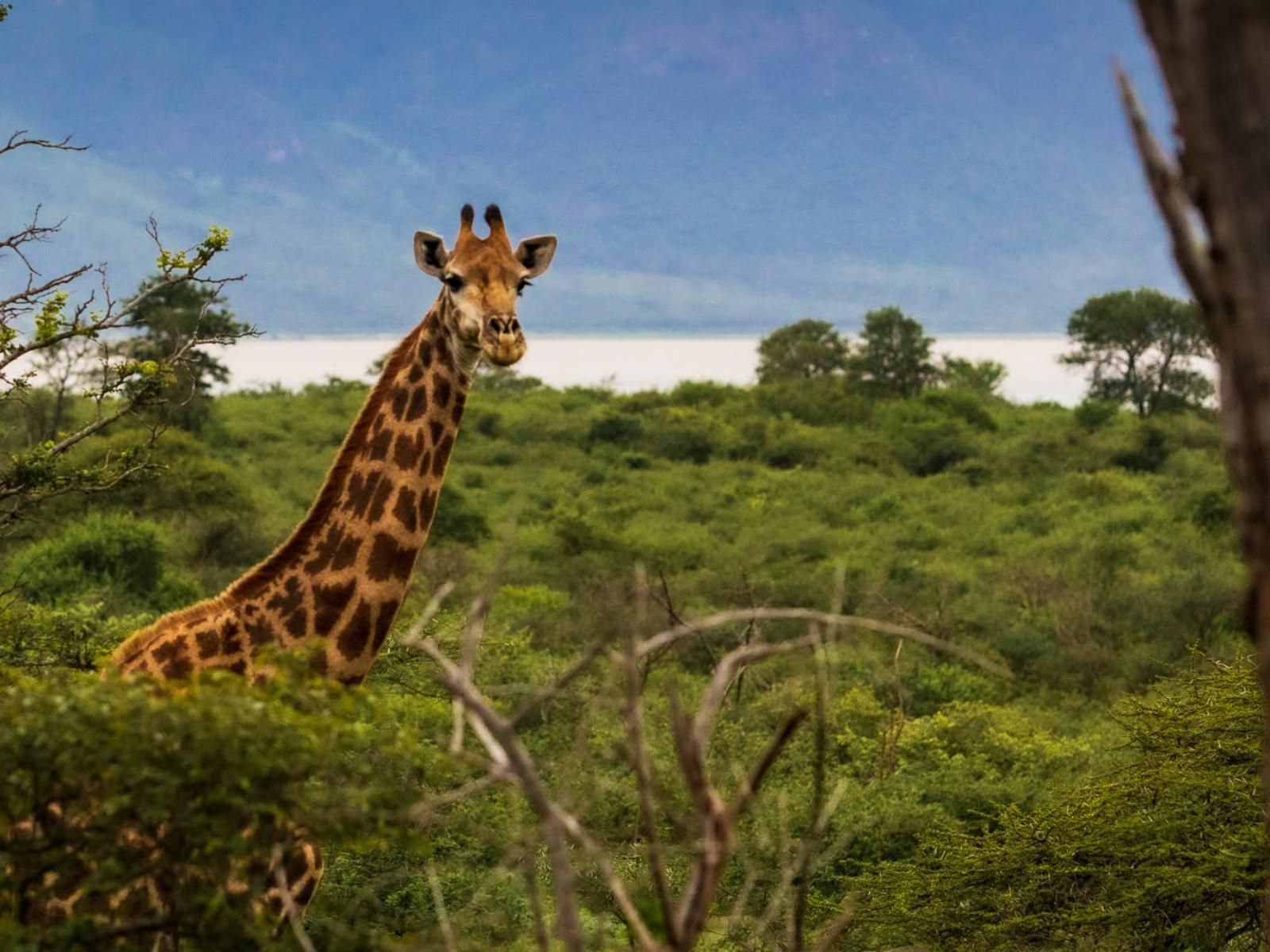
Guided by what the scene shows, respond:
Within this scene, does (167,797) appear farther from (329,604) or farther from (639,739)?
(329,604)

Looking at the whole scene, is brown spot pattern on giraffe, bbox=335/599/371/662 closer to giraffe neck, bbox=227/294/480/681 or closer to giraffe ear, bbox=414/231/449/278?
giraffe neck, bbox=227/294/480/681

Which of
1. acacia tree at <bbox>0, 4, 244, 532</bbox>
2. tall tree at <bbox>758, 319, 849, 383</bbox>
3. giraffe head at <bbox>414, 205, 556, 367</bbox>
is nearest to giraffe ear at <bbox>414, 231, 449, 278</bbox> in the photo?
giraffe head at <bbox>414, 205, 556, 367</bbox>

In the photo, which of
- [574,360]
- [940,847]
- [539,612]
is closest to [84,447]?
[539,612]

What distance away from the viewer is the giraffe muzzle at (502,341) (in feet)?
20.4

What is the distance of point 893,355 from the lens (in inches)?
2165

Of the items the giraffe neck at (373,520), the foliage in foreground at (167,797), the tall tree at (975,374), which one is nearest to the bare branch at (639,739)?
the foliage in foreground at (167,797)

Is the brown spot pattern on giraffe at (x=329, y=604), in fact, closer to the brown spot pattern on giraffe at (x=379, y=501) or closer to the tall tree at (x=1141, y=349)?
the brown spot pattern on giraffe at (x=379, y=501)

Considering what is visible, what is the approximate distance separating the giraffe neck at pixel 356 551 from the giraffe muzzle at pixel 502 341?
0.86 ft

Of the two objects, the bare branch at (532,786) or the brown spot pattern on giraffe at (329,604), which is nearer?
the bare branch at (532,786)

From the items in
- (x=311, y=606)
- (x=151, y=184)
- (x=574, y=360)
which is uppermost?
(x=151, y=184)

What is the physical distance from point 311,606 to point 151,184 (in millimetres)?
154113

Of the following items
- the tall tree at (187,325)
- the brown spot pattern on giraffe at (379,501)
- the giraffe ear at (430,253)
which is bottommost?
the brown spot pattern on giraffe at (379,501)

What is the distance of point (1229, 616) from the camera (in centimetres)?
2522

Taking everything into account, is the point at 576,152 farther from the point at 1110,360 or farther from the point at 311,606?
the point at 311,606
